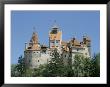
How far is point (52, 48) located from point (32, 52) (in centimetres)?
9

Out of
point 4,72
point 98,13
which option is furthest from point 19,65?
point 98,13

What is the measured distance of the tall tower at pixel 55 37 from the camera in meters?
2.37

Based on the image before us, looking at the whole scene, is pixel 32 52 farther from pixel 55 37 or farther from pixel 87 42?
pixel 87 42

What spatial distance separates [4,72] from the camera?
92.4 inches

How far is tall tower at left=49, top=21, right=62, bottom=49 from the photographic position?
2.37 meters

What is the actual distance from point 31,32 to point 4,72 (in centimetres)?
21

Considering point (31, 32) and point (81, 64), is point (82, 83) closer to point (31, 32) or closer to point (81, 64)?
point (81, 64)

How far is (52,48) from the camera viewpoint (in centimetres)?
237

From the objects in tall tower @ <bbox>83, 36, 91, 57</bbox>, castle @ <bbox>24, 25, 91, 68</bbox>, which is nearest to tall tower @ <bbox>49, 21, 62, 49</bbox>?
castle @ <bbox>24, 25, 91, 68</bbox>

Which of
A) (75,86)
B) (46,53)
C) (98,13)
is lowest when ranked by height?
(75,86)

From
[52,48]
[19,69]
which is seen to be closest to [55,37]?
[52,48]

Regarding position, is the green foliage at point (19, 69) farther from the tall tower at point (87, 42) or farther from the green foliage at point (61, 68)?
the tall tower at point (87, 42)

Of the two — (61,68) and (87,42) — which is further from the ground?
(87,42)

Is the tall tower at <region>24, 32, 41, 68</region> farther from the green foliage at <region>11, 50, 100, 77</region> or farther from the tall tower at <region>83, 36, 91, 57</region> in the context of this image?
the tall tower at <region>83, 36, 91, 57</region>
